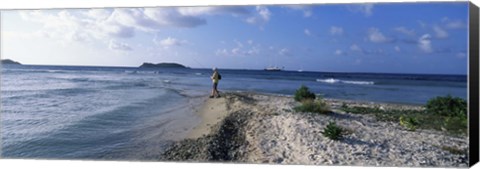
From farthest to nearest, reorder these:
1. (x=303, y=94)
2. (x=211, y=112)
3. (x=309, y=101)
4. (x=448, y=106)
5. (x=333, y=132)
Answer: (x=211, y=112) → (x=309, y=101) → (x=303, y=94) → (x=333, y=132) → (x=448, y=106)

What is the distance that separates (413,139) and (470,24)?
1308 mm

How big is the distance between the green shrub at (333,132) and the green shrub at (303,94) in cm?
41

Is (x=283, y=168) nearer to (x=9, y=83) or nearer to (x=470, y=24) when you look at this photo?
(x=470, y=24)

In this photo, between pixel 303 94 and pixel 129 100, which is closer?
pixel 303 94

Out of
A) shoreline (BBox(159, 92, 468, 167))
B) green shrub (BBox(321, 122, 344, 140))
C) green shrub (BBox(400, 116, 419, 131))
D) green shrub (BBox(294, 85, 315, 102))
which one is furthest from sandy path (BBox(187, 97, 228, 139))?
green shrub (BBox(400, 116, 419, 131))

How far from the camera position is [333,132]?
565cm

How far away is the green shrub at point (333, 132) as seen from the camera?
5645mm

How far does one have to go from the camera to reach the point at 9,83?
645 centimetres

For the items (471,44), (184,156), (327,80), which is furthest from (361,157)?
(184,156)

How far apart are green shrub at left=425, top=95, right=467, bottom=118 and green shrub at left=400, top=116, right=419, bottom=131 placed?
246mm

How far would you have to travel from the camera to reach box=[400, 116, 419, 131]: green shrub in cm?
Result: 560

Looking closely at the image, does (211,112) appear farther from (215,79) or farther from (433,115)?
(433,115)

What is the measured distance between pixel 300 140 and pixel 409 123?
→ 1.21 metres

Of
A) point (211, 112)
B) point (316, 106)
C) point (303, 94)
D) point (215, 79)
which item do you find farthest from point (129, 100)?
point (316, 106)
